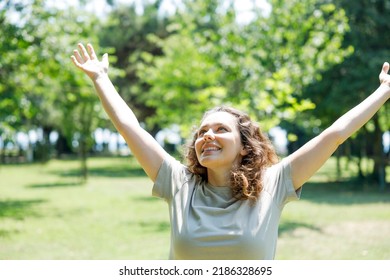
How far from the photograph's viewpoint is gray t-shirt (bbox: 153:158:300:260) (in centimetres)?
229

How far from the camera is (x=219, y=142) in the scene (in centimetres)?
248

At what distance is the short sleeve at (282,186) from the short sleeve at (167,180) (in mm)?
388

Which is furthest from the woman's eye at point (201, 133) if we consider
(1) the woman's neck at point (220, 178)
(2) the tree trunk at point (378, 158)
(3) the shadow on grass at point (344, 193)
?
(2) the tree trunk at point (378, 158)

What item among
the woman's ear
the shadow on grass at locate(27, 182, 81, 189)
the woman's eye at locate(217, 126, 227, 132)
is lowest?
the shadow on grass at locate(27, 182, 81, 189)

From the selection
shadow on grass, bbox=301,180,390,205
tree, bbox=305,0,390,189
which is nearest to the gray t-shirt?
shadow on grass, bbox=301,180,390,205

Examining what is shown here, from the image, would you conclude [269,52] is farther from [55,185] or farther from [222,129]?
[55,185]

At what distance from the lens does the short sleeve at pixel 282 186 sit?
2457mm

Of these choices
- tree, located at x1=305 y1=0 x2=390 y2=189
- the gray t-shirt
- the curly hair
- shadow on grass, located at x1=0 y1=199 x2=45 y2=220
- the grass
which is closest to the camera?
the gray t-shirt

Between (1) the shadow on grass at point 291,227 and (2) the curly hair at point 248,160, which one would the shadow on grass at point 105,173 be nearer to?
(1) the shadow on grass at point 291,227

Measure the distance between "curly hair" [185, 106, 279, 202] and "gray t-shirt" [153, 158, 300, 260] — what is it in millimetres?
37

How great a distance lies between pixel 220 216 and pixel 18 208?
41.5ft

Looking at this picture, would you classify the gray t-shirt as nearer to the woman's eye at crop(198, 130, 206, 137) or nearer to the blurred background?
the woman's eye at crop(198, 130, 206, 137)

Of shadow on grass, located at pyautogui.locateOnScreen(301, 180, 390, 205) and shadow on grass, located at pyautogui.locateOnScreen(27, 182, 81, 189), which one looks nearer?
shadow on grass, located at pyautogui.locateOnScreen(301, 180, 390, 205)
